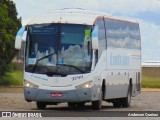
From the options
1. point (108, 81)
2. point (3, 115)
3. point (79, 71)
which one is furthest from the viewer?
point (108, 81)

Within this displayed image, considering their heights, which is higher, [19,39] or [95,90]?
[19,39]

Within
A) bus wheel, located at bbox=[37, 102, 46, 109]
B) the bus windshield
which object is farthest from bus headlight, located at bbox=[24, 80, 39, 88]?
bus wheel, located at bbox=[37, 102, 46, 109]

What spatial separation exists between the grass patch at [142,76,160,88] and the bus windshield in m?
45.1

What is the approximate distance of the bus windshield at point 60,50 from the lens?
83.7ft

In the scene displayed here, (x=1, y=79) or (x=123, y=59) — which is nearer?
(x=123, y=59)

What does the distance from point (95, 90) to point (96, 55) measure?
132 centimetres

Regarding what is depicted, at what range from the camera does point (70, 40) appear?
25.7 meters

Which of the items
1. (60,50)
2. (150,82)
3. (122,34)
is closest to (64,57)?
(60,50)

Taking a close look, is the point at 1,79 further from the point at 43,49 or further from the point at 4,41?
the point at 43,49

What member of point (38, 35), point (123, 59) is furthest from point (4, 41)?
point (38, 35)

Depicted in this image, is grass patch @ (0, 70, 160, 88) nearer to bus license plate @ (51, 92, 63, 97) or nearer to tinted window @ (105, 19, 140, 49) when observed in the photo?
tinted window @ (105, 19, 140, 49)

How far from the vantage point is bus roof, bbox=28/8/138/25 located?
85.4ft

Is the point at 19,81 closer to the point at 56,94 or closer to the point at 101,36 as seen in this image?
the point at 101,36

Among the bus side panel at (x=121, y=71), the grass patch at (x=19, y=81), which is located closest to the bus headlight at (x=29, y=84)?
the bus side panel at (x=121, y=71)
